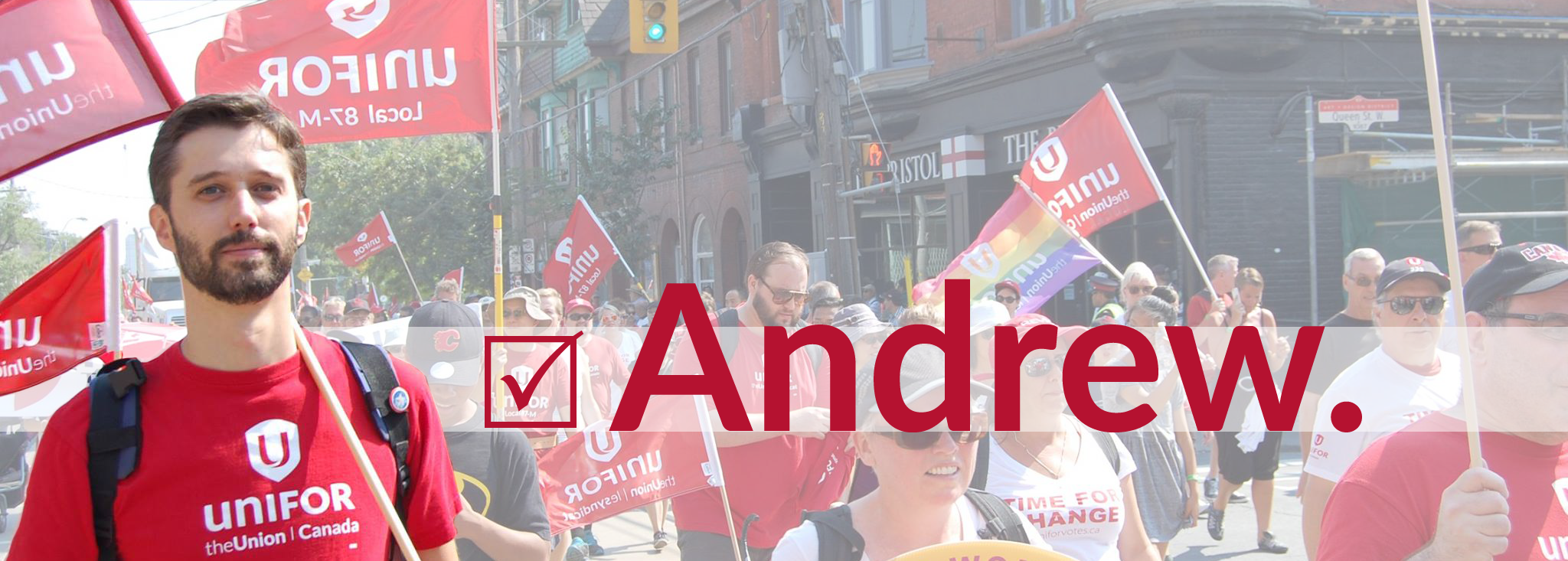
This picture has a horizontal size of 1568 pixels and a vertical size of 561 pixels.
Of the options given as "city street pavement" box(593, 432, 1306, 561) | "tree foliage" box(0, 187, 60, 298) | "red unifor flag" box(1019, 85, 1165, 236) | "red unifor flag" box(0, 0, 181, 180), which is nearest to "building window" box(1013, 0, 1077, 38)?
"city street pavement" box(593, 432, 1306, 561)

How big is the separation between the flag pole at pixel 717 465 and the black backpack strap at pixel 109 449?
300cm

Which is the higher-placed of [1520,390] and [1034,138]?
[1034,138]

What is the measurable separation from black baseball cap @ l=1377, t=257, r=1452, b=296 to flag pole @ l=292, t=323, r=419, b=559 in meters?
4.07

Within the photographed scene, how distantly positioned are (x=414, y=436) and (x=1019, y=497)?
2.22m

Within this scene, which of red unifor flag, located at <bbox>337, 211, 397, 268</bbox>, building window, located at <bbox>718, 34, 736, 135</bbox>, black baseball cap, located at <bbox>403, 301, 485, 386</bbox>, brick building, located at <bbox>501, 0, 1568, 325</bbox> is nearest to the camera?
black baseball cap, located at <bbox>403, 301, 485, 386</bbox>

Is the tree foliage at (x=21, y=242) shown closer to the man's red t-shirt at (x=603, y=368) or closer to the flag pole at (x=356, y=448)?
the man's red t-shirt at (x=603, y=368)

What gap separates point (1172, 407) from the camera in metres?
7.83

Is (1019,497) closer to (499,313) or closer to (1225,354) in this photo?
(499,313)

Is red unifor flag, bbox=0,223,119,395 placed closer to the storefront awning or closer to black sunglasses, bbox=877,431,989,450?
black sunglasses, bbox=877,431,989,450

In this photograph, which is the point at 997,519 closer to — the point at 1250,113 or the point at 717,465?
the point at 717,465

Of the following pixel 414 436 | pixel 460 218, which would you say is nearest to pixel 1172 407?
pixel 414 436

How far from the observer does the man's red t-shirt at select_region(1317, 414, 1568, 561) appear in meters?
2.83

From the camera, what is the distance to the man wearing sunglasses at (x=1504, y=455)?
2834 mm

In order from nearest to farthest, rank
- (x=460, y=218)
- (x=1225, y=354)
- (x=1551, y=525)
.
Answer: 1. (x=1551, y=525)
2. (x=1225, y=354)
3. (x=460, y=218)
